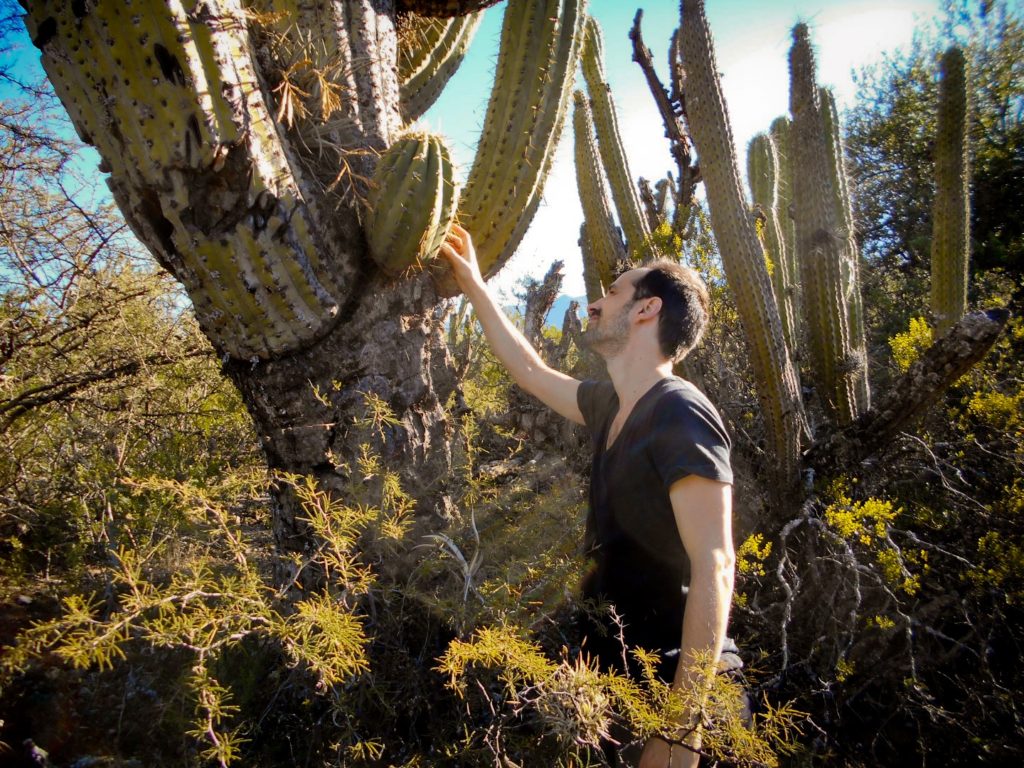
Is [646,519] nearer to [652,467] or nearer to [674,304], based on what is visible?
[652,467]

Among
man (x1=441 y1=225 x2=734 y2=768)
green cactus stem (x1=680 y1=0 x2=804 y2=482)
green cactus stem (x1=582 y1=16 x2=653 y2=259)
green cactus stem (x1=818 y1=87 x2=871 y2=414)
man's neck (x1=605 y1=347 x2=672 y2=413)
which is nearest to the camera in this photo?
man (x1=441 y1=225 x2=734 y2=768)

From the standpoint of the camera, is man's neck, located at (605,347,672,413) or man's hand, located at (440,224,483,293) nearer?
man's neck, located at (605,347,672,413)

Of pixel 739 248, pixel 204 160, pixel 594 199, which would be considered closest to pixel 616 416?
pixel 204 160

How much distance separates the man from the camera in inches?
60.2

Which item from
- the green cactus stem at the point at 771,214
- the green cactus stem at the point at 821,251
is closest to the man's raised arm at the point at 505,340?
the green cactus stem at the point at 821,251

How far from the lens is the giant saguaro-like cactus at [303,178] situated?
163cm

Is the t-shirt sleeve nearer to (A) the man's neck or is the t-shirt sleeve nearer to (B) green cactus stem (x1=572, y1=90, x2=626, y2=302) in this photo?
(A) the man's neck

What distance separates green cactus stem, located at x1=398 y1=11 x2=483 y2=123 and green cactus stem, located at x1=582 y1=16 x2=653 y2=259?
239cm

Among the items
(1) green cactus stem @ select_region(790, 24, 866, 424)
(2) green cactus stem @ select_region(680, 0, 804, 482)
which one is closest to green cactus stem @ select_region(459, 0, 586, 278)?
(2) green cactus stem @ select_region(680, 0, 804, 482)

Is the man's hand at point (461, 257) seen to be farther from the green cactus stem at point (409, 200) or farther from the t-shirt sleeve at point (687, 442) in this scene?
the t-shirt sleeve at point (687, 442)

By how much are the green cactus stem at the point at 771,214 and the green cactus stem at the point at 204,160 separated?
442cm

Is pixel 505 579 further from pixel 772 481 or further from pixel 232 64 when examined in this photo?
pixel 772 481

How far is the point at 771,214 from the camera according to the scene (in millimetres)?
5645

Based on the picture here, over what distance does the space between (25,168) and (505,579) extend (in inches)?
146
